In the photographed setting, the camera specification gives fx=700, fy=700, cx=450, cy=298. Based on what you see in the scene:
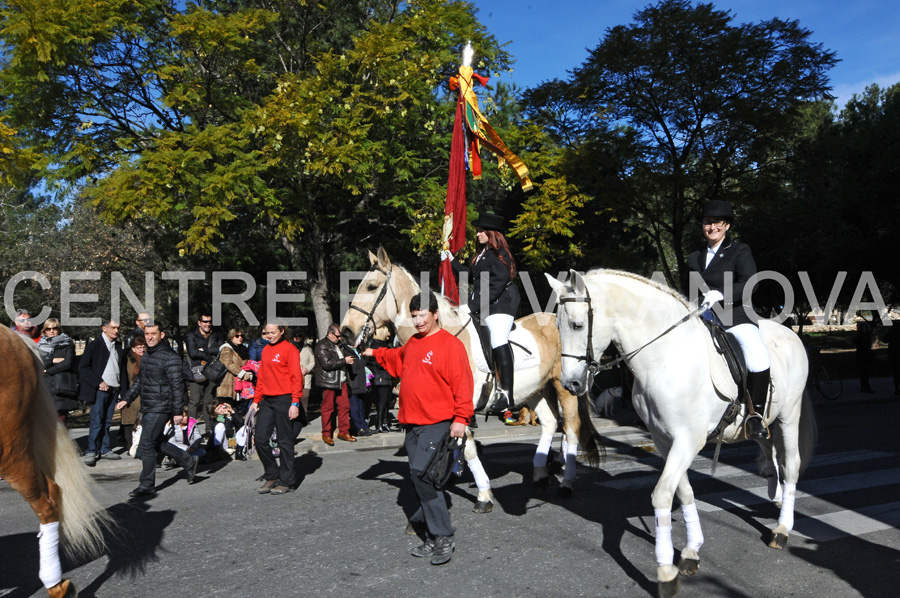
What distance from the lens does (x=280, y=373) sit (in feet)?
27.3

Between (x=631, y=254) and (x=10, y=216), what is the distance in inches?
925

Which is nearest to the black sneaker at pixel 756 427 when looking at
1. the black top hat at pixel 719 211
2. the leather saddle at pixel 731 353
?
the leather saddle at pixel 731 353

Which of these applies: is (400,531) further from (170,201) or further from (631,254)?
(631,254)

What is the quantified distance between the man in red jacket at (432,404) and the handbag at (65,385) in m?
7.23

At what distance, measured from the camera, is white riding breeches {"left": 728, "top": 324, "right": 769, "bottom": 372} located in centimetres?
Result: 570

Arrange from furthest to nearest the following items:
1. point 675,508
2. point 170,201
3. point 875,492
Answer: point 170,201 < point 875,492 < point 675,508

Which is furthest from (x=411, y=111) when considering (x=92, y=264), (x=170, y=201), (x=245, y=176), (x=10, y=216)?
(x=10, y=216)

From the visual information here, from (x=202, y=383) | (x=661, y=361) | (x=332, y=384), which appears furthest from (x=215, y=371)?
(x=661, y=361)

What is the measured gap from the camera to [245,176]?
13711mm

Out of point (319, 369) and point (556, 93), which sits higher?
point (556, 93)

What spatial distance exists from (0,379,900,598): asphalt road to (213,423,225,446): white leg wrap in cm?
91

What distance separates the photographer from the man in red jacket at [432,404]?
18.3 feet

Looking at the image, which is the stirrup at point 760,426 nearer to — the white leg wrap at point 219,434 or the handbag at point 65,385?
the white leg wrap at point 219,434

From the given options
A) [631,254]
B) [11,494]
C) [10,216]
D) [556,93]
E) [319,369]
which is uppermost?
[556,93]
